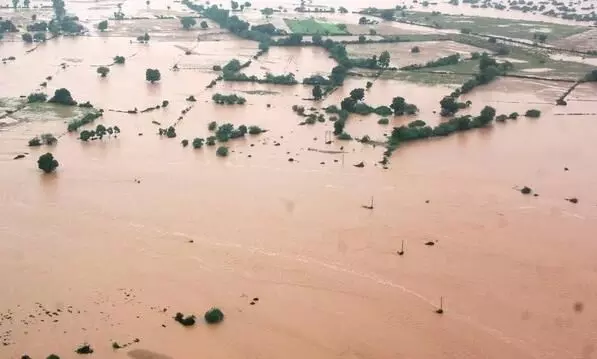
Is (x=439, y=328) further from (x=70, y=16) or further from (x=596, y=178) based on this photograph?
(x=70, y=16)

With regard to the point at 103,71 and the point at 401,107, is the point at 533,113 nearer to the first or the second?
the point at 401,107

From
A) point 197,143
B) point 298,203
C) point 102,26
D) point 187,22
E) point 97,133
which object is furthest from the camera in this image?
point 187,22

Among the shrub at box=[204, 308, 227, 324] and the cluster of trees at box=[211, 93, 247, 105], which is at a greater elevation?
the cluster of trees at box=[211, 93, 247, 105]

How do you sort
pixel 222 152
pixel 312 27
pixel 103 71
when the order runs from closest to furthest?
pixel 222 152 → pixel 103 71 → pixel 312 27

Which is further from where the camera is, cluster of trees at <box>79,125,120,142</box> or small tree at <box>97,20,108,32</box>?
small tree at <box>97,20,108,32</box>

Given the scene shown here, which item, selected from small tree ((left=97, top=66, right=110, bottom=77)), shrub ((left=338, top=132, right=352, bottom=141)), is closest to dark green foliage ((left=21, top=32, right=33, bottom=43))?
small tree ((left=97, top=66, right=110, bottom=77))

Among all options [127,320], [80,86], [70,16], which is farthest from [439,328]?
[70,16]

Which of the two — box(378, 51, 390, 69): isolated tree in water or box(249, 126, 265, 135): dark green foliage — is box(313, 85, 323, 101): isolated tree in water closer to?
box(249, 126, 265, 135): dark green foliage

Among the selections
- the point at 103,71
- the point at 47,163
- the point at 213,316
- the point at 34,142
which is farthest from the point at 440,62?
the point at 213,316
